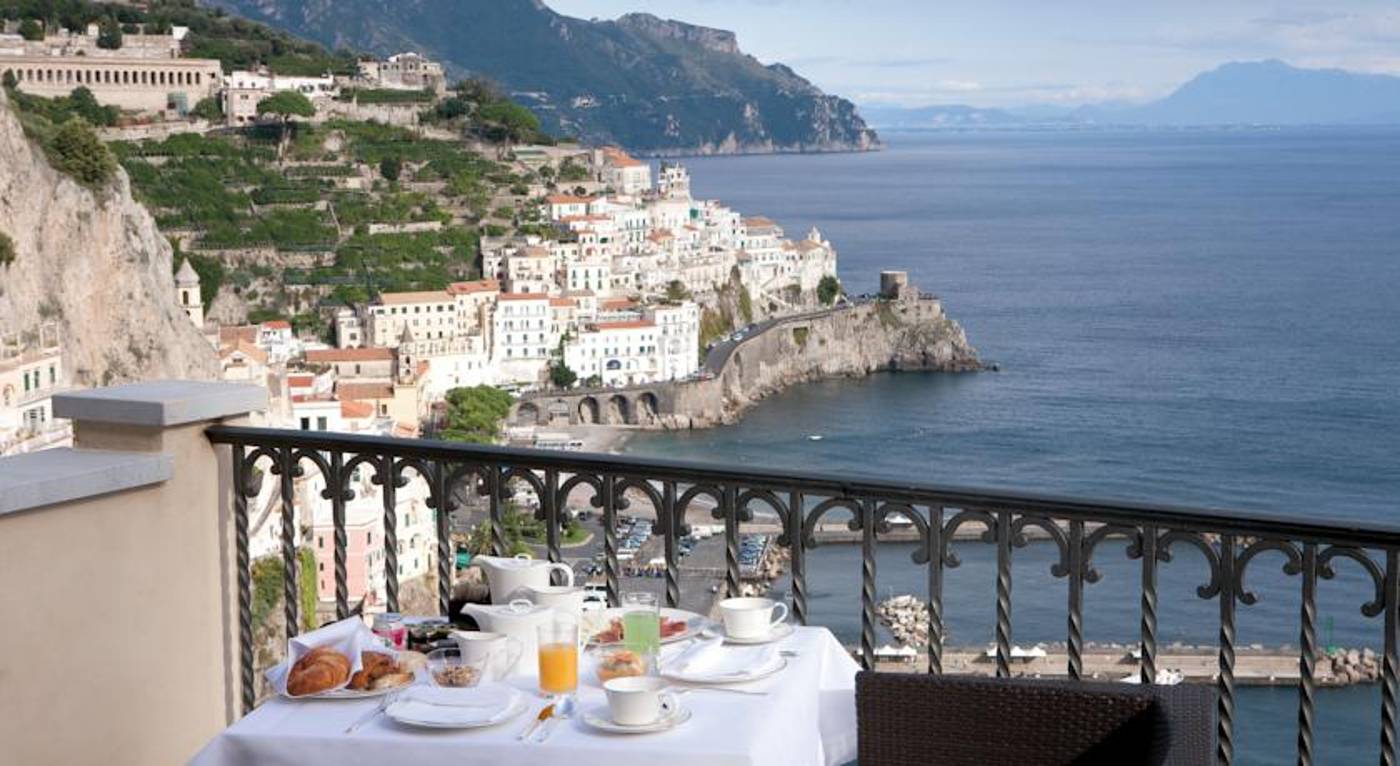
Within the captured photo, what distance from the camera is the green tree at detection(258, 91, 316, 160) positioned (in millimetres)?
65438

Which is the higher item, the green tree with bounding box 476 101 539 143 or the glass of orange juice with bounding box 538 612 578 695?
the green tree with bounding box 476 101 539 143

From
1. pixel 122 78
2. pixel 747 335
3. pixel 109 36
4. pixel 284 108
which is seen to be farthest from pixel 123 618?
pixel 109 36

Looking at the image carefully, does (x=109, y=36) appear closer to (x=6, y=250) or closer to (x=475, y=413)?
(x=475, y=413)

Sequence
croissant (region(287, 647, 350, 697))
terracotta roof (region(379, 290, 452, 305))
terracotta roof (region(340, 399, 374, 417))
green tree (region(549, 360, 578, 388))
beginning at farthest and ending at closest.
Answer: green tree (region(549, 360, 578, 388)), terracotta roof (region(379, 290, 452, 305)), terracotta roof (region(340, 399, 374, 417)), croissant (region(287, 647, 350, 697))

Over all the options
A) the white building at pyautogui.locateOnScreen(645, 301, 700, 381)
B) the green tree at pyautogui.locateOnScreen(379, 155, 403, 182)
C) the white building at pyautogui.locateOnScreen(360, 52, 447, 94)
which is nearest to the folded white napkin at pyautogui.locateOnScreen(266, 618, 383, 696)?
the white building at pyautogui.locateOnScreen(645, 301, 700, 381)

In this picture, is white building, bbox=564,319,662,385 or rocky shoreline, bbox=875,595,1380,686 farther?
white building, bbox=564,319,662,385

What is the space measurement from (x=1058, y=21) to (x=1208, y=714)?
128 m

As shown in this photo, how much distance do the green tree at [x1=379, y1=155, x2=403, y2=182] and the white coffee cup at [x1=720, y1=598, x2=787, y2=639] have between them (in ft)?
209

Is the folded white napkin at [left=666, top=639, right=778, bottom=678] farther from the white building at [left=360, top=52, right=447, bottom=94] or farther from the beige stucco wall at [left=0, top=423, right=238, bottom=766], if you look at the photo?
the white building at [left=360, top=52, right=447, bottom=94]

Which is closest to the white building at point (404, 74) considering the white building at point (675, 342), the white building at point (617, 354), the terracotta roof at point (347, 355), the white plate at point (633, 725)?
the white building at point (675, 342)

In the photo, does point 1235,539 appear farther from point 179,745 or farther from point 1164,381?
point 1164,381

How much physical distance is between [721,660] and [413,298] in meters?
52.2

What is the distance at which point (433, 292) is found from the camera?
5556 cm

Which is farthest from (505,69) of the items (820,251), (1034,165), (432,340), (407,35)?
(432,340)
